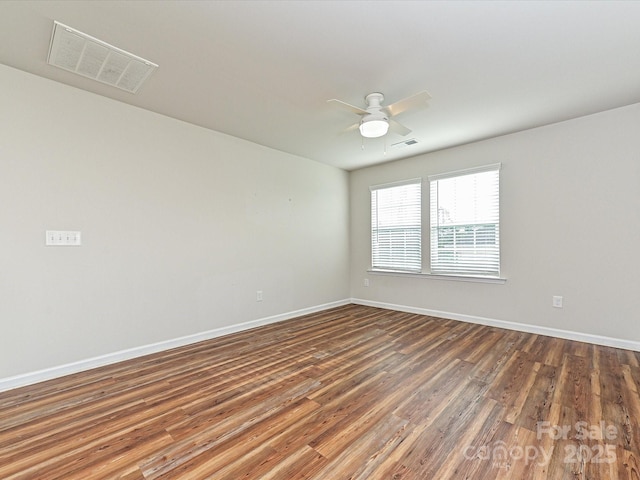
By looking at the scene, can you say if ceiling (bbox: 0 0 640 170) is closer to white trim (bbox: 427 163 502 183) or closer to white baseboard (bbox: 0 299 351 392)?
white trim (bbox: 427 163 502 183)

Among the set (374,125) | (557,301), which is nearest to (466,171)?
(557,301)

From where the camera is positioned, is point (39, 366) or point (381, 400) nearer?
point (381, 400)

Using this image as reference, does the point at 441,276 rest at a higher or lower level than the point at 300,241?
lower

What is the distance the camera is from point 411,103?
246 cm

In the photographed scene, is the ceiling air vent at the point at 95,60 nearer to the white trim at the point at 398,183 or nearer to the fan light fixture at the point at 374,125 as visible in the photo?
the fan light fixture at the point at 374,125

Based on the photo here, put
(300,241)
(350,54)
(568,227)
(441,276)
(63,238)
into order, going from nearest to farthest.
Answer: (350,54) < (63,238) < (568,227) < (441,276) < (300,241)

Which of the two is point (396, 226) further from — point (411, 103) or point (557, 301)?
point (411, 103)

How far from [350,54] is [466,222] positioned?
3.07 metres

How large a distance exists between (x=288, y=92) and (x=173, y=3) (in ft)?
3.86

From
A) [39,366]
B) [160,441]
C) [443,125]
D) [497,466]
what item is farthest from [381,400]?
[443,125]

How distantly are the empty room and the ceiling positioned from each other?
0.02m

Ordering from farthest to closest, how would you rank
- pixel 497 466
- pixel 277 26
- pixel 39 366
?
pixel 39 366, pixel 277 26, pixel 497 466

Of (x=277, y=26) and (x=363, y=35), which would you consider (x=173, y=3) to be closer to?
(x=277, y=26)

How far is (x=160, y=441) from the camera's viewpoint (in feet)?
5.67
